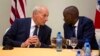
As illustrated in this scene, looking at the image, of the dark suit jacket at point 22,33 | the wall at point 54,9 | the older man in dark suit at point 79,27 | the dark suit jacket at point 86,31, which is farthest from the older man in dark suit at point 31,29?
the wall at point 54,9

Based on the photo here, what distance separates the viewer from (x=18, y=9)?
5277 millimetres

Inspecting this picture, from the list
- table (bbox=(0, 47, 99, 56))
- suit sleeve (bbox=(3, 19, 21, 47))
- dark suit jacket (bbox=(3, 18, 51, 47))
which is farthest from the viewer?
dark suit jacket (bbox=(3, 18, 51, 47))

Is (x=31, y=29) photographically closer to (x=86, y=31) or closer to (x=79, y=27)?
(x=79, y=27)

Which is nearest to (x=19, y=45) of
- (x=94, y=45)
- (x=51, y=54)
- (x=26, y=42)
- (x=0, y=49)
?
(x=26, y=42)

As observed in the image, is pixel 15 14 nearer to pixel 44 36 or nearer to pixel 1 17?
pixel 1 17

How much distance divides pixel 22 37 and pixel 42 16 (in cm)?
46

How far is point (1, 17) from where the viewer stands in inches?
230

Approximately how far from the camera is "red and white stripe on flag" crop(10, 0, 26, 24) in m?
5.26

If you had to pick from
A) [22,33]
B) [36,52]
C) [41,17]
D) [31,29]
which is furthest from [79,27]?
[36,52]

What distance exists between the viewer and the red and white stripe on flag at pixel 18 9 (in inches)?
207

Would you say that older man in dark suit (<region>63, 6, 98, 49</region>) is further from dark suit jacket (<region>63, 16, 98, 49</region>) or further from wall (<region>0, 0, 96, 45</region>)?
wall (<region>0, 0, 96, 45</region>)

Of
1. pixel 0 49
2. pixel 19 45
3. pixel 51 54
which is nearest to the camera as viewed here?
pixel 51 54

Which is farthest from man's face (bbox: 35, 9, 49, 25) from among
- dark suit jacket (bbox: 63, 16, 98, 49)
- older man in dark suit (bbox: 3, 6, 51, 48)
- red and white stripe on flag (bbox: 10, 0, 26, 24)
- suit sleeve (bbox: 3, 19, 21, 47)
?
red and white stripe on flag (bbox: 10, 0, 26, 24)

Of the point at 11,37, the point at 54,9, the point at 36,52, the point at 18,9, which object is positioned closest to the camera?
the point at 36,52
